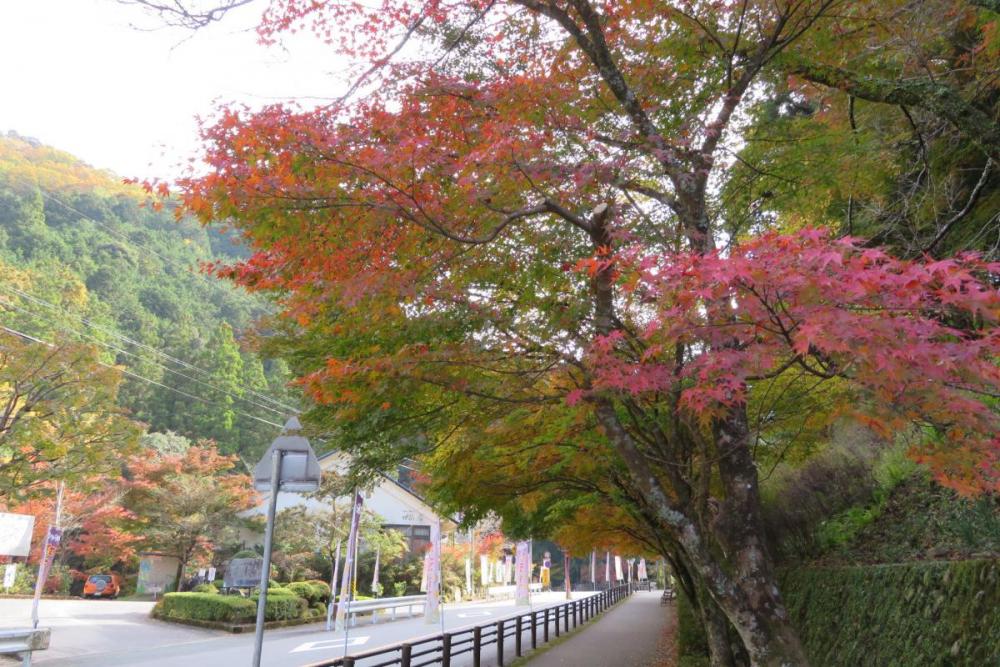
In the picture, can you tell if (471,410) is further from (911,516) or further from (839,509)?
(839,509)

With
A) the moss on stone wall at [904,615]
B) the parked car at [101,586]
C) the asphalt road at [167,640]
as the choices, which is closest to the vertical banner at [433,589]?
the asphalt road at [167,640]

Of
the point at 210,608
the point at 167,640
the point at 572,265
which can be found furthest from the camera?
the point at 210,608

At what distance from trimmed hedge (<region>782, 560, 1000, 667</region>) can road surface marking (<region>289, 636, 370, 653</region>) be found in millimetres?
13785

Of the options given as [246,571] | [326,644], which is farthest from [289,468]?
[326,644]

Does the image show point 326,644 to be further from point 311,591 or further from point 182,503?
point 182,503

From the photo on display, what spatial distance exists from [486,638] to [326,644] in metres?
4.60

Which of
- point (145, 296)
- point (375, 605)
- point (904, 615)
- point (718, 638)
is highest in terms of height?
point (145, 296)

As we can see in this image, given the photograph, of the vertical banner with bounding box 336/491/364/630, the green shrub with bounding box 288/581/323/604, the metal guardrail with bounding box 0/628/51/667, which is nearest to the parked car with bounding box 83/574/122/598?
the green shrub with bounding box 288/581/323/604

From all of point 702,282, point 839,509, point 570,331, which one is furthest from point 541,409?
point 839,509

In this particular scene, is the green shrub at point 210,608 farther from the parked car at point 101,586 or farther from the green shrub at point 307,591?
the parked car at point 101,586

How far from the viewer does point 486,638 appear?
67.4 ft

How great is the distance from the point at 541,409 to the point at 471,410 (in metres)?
0.80

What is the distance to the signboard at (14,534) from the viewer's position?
12.5 m

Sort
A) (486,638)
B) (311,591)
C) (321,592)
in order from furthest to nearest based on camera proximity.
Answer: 1. (321,592)
2. (311,591)
3. (486,638)
